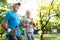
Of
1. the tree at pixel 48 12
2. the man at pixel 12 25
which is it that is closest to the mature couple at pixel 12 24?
the man at pixel 12 25

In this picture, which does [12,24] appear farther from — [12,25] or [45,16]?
[45,16]

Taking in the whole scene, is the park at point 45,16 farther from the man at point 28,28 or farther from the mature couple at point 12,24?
the mature couple at point 12,24

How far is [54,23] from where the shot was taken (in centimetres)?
258

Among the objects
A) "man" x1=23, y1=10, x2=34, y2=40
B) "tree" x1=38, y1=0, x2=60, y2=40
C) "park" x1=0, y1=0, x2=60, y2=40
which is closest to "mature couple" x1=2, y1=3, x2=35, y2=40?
"man" x1=23, y1=10, x2=34, y2=40

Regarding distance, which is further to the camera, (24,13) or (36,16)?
(36,16)

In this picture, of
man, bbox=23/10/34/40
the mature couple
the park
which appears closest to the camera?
the mature couple

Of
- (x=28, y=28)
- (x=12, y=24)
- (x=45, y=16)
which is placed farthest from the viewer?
(x=45, y=16)

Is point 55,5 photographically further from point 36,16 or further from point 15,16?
point 15,16

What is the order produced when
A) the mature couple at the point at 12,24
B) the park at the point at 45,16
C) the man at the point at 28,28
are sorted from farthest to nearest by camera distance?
the park at the point at 45,16 < the man at the point at 28,28 < the mature couple at the point at 12,24

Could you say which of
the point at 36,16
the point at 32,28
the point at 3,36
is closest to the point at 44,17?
the point at 36,16

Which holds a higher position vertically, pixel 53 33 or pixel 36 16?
pixel 36 16

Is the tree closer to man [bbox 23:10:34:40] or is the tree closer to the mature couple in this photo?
man [bbox 23:10:34:40]

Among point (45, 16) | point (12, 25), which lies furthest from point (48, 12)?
point (12, 25)

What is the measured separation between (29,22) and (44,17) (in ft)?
1.24
